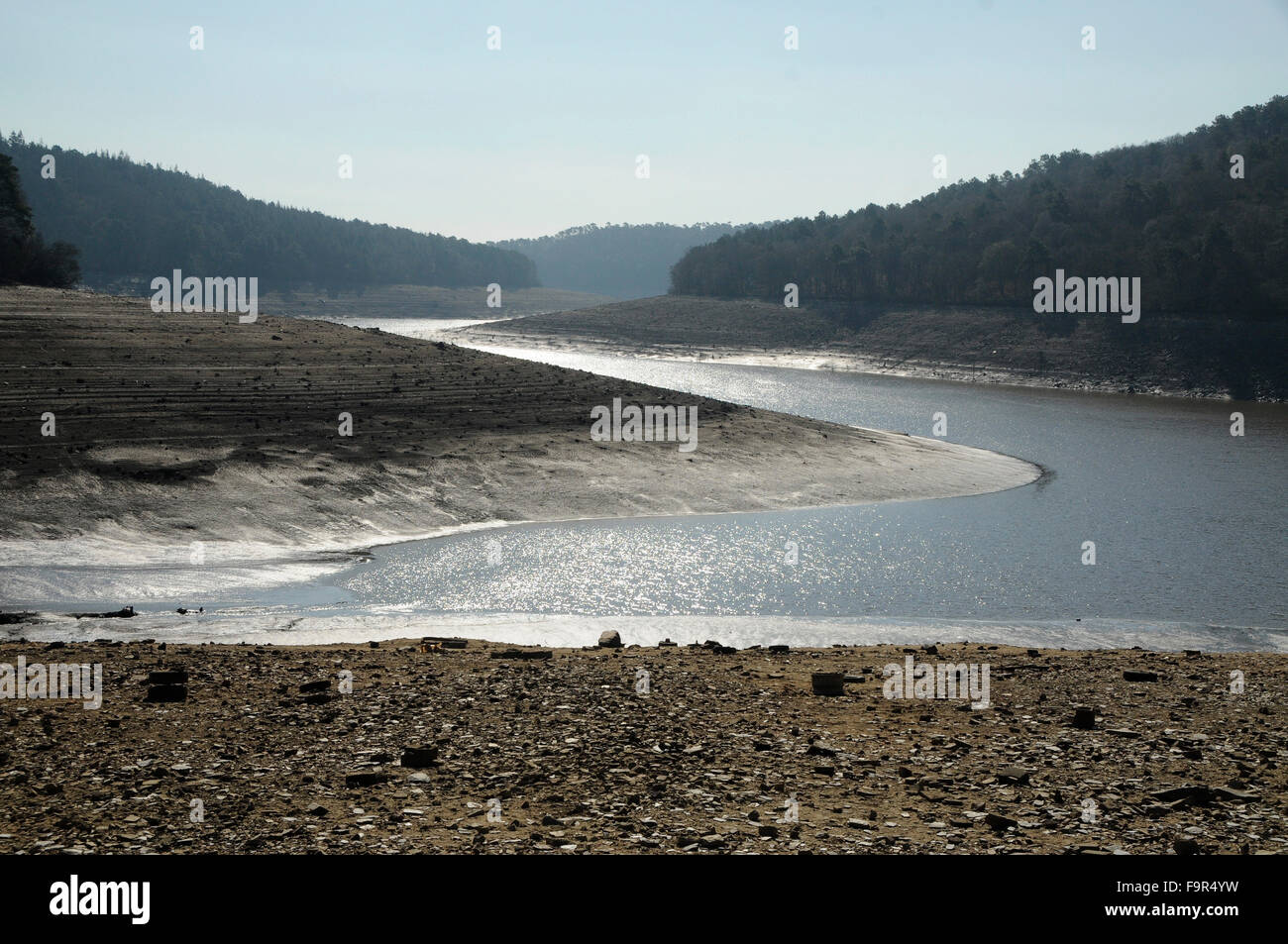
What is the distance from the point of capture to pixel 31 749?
27.3ft

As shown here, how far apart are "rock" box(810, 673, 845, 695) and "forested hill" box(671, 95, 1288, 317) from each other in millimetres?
69458

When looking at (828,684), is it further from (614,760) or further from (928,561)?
(928,561)

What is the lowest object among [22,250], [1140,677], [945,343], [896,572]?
[896,572]

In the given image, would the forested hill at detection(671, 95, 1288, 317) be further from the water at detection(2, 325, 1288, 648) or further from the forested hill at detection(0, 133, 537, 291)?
the forested hill at detection(0, 133, 537, 291)

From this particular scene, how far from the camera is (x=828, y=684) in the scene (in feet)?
35.6

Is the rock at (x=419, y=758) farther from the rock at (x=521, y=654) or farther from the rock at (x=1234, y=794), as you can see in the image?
the rock at (x=1234, y=794)

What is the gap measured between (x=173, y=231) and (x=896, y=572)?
145m

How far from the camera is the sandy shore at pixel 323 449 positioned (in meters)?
20.4

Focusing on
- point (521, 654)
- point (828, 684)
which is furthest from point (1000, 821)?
point (521, 654)

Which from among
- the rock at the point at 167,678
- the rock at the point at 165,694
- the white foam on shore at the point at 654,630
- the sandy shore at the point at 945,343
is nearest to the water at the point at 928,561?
the white foam on shore at the point at 654,630
